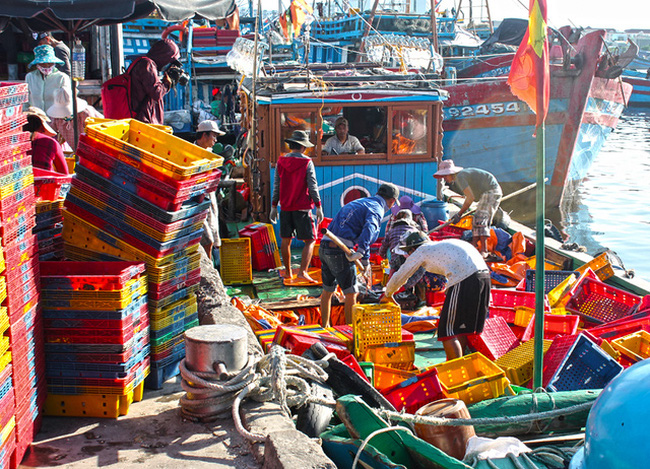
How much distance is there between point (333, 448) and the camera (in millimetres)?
3936

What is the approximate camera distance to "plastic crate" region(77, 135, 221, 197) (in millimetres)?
4105

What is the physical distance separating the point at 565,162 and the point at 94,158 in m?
16.6

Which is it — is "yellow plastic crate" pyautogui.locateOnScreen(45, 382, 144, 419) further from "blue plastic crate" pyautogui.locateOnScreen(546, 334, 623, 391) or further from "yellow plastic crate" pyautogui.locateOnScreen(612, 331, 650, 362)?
"yellow plastic crate" pyautogui.locateOnScreen(612, 331, 650, 362)

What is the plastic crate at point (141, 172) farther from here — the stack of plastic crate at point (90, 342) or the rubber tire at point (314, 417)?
the rubber tire at point (314, 417)

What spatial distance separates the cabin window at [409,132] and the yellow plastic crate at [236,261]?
3.15 m

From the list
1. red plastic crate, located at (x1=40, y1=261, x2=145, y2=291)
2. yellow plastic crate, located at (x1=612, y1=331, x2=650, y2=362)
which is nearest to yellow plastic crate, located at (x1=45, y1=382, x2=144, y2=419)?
red plastic crate, located at (x1=40, y1=261, x2=145, y2=291)

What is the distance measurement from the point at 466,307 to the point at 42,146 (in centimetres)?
381

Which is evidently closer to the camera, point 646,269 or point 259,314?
point 259,314

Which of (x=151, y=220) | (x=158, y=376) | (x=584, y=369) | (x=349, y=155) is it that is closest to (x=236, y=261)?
(x=349, y=155)

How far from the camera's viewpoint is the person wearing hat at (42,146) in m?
5.36

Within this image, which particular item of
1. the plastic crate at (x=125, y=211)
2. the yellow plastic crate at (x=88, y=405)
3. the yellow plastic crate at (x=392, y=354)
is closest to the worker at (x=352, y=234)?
the yellow plastic crate at (x=392, y=354)

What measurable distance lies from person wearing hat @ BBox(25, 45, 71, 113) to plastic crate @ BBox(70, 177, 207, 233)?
4521 millimetres

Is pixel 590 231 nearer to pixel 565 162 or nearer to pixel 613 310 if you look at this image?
pixel 565 162

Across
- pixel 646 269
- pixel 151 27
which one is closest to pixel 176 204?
pixel 646 269
